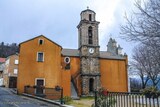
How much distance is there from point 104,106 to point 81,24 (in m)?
29.6

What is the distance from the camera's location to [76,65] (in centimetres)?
3756

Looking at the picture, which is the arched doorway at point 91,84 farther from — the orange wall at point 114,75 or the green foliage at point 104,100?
the green foliage at point 104,100

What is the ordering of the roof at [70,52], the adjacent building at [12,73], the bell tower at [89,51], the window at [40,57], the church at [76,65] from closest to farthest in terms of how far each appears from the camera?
the church at [76,65] → the window at [40,57] → the bell tower at [89,51] → the roof at [70,52] → the adjacent building at [12,73]

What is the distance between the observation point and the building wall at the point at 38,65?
1220 inches

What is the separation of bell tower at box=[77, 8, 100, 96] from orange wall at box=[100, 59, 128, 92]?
63.5 inches

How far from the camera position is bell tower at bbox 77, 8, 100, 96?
3644 cm

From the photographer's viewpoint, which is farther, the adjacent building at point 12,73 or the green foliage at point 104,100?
the adjacent building at point 12,73

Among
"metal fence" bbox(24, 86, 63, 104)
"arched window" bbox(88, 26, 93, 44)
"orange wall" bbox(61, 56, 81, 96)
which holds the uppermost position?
"arched window" bbox(88, 26, 93, 44)

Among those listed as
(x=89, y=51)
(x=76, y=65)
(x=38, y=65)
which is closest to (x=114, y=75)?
(x=89, y=51)

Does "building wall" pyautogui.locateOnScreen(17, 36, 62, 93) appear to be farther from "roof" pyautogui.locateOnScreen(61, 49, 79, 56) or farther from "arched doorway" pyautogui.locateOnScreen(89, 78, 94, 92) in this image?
"arched doorway" pyautogui.locateOnScreen(89, 78, 94, 92)

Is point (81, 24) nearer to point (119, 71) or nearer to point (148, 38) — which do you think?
point (119, 71)

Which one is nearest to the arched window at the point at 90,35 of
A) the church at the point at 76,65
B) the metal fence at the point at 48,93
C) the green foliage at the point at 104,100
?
the church at the point at 76,65

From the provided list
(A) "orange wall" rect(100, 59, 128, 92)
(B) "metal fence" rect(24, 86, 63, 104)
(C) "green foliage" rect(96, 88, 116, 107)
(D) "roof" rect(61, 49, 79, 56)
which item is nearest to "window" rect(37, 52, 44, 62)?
(D) "roof" rect(61, 49, 79, 56)

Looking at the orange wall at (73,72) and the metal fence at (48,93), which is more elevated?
the orange wall at (73,72)
